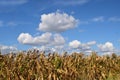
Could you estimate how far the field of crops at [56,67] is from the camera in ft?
55.6

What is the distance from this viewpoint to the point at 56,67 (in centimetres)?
1820

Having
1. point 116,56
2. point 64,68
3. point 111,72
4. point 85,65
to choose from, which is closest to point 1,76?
point 64,68

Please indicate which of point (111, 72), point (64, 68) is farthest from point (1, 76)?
point (111, 72)

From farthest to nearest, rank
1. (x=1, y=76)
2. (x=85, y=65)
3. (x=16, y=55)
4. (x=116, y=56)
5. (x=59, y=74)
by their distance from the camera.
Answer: (x=116, y=56)
(x=85, y=65)
(x=16, y=55)
(x=59, y=74)
(x=1, y=76)

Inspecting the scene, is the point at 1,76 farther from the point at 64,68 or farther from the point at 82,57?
the point at 82,57

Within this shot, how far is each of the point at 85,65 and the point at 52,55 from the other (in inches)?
82.8

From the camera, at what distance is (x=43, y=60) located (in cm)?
1859

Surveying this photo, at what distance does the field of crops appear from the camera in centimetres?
1695

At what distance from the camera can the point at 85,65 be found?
2052 cm

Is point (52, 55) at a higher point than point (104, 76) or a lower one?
higher

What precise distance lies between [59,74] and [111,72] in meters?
4.62

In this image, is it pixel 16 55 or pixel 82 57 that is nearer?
pixel 16 55

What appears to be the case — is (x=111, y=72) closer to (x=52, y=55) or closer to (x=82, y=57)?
(x=82, y=57)

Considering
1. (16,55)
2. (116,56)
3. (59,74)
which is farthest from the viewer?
(116,56)
